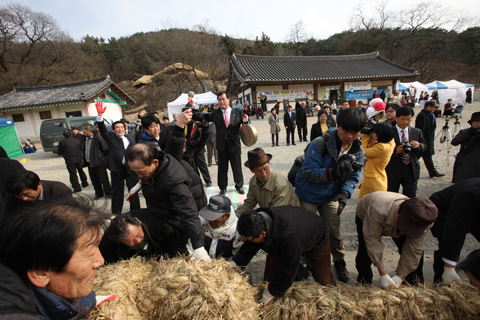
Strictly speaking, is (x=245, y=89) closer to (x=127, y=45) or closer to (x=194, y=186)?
(x=194, y=186)

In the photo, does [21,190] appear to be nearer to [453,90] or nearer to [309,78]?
[309,78]

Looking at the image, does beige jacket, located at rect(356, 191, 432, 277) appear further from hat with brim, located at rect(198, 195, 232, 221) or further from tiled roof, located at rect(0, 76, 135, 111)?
tiled roof, located at rect(0, 76, 135, 111)

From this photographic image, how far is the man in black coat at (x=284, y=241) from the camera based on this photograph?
5.79 feet

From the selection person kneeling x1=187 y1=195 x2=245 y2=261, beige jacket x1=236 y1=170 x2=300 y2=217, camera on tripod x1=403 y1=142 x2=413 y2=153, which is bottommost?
person kneeling x1=187 y1=195 x2=245 y2=261

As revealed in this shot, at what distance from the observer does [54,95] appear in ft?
66.8

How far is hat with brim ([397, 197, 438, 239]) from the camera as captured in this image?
1.69m

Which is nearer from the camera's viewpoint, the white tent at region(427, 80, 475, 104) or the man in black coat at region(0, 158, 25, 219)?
Result: the man in black coat at region(0, 158, 25, 219)

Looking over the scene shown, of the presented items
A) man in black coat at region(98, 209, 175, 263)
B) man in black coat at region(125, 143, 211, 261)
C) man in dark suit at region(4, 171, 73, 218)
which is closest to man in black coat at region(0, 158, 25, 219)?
man in dark suit at region(4, 171, 73, 218)

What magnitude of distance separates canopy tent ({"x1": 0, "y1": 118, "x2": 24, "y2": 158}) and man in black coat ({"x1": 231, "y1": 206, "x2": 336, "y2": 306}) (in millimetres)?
15958

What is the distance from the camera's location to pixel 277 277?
1797mm

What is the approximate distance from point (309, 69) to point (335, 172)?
2448 cm

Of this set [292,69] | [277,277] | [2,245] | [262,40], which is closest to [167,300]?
[277,277]

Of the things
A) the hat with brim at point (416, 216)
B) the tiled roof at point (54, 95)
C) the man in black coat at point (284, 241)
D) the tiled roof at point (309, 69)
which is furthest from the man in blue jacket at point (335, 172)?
the tiled roof at point (54, 95)

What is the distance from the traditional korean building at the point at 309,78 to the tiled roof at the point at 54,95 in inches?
479
